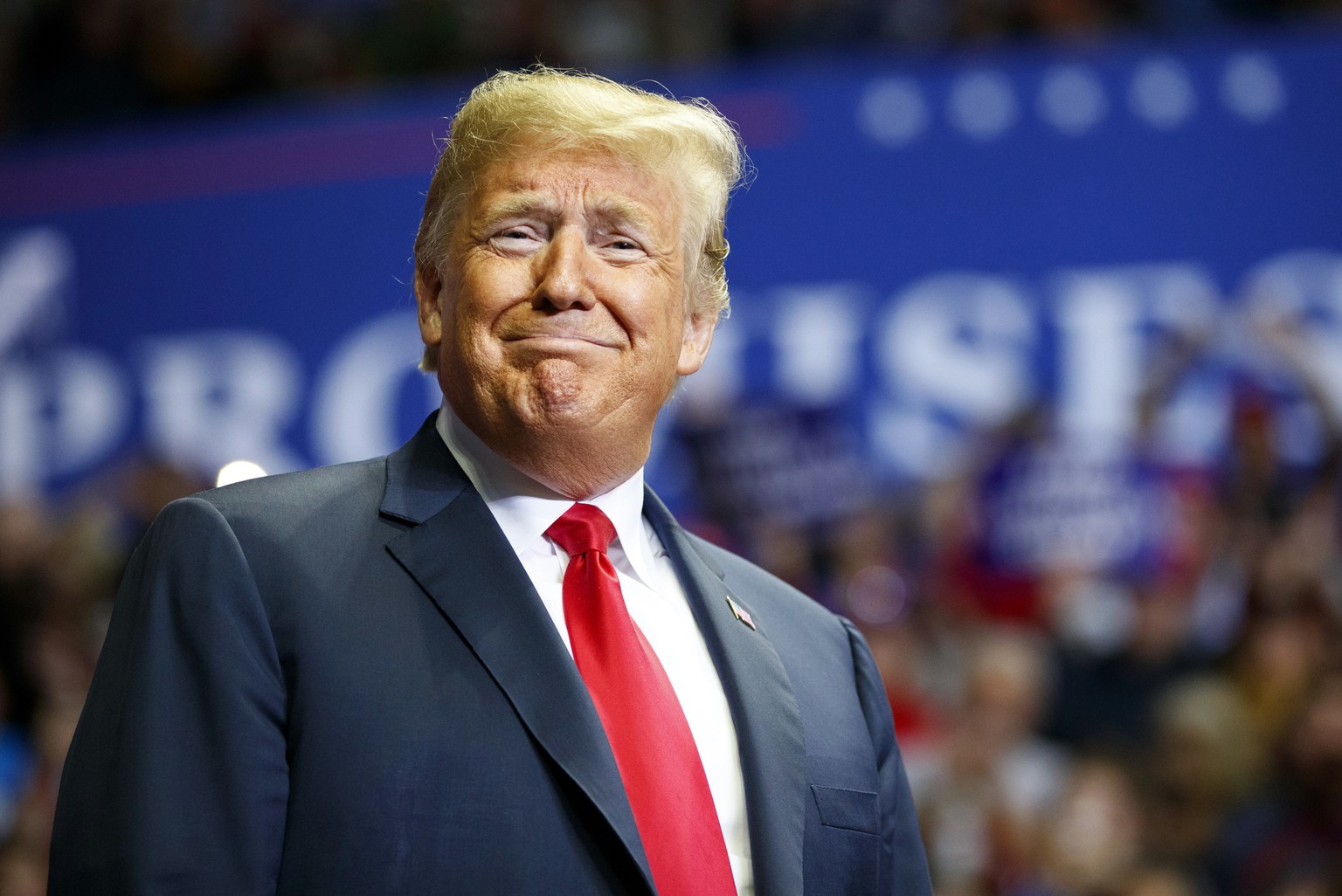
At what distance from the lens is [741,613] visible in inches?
54.2

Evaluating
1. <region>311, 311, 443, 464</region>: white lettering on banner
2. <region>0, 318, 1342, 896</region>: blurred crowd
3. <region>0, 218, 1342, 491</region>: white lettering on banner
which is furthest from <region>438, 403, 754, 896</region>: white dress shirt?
<region>311, 311, 443, 464</region>: white lettering on banner

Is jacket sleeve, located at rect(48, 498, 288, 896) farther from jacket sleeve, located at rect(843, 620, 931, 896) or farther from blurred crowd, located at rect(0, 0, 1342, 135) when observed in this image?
blurred crowd, located at rect(0, 0, 1342, 135)

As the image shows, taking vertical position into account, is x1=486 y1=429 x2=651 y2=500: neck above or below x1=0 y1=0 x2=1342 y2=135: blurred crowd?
below

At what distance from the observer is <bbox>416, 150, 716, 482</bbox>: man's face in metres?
1.23

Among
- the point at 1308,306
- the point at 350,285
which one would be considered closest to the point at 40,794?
the point at 350,285

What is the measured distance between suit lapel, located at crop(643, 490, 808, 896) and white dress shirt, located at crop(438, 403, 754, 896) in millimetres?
13

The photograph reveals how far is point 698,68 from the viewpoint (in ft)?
16.0

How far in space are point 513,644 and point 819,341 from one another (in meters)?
3.51

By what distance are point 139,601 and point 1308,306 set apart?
387cm

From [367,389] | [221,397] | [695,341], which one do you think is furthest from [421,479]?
[221,397]

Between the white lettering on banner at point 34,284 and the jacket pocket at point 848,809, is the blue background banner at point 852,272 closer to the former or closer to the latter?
the white lettering on banner at point 34,284

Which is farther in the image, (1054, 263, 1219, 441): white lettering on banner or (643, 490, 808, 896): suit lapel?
(1054, 263, 1219, 441): white lettering on banner

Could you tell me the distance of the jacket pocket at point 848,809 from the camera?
4.24 ft

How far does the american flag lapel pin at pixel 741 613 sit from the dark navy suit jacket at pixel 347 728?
0.13 meters
